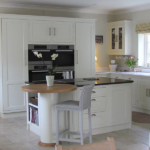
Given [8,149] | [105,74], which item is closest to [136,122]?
[105,74]

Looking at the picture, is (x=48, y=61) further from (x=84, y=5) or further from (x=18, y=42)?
(x=84, y=5)

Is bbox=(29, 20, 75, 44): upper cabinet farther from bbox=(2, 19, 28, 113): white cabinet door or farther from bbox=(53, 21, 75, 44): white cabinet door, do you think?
bbox=(2, 19, 28, 113): white cabinet door

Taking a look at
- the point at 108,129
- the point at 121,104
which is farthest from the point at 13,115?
the point at 121,104

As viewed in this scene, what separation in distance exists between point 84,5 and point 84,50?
1.08 meters

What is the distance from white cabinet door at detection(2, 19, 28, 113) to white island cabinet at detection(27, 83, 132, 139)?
3.91ft

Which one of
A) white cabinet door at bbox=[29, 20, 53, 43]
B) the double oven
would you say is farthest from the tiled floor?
white cabinet door at bbox=[29, 20, 53, 43]

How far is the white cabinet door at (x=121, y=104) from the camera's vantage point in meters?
4.45

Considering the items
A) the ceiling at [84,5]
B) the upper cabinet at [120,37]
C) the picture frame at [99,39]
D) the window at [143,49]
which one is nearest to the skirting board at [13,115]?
the ceiling at [84,5]

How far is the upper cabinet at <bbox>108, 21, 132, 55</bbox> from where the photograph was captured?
6863mm

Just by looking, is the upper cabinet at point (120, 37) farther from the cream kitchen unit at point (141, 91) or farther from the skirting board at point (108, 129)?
the skirting board at point (108, 129)

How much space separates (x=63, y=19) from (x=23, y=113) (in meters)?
2.27

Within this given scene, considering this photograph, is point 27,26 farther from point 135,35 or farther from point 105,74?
point 135,35

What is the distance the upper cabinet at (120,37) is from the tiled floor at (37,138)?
2573 millimetres

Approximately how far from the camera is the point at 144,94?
586 cm
